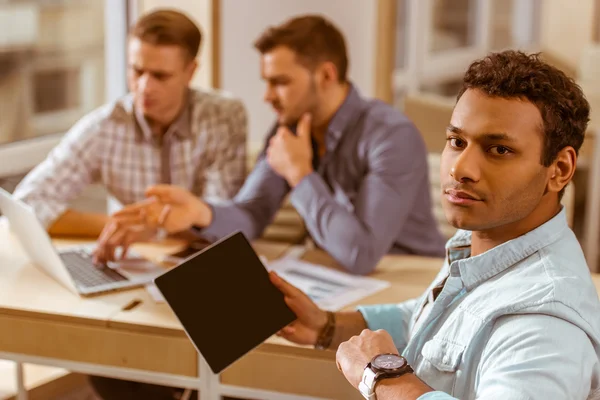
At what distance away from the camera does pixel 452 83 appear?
559cm

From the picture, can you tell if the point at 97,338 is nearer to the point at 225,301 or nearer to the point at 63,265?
the point at 63,265

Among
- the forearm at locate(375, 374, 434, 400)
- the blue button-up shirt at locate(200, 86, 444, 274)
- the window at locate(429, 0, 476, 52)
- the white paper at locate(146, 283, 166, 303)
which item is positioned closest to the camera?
the forearm at locate(375, 374, 434, 400)

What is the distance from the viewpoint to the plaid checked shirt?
2.45m

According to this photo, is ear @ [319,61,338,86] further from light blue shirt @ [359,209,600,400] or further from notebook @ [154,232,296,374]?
light blue shirt @ [359,209,600,400]

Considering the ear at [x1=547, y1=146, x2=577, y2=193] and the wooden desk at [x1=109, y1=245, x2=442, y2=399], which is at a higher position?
the ear at [x1=547, y1=146, x2=577, y2=193]

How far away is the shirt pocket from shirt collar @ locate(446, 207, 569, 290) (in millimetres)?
97

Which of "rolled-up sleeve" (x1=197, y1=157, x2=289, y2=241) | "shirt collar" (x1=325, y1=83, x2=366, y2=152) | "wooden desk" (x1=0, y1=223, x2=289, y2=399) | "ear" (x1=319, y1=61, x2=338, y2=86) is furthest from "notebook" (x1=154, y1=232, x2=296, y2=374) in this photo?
"ear" (x1=319, y1=61, x2=338, y2=86)

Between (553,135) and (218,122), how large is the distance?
1546 millimetres

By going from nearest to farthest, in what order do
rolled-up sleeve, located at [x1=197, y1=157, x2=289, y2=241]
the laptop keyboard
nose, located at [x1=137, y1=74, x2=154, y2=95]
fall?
the laptop keyboard < rolled-up sleeve, located at [x1=197, y1=157, x2=289, y2=241] < nose, located at [x1=137, y1=74, x2=154, y2=95]

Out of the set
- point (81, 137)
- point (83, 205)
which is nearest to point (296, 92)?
point (81, 137)

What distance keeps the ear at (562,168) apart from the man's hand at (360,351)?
0.33 metres

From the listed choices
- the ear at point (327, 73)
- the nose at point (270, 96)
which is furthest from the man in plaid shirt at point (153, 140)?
the ear at point (327, 73)

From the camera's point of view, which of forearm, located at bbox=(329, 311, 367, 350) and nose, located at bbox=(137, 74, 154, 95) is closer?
forearm, located at bbox=(329, 311, 367, 350)

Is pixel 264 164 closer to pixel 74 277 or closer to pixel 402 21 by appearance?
pixel 74 277
